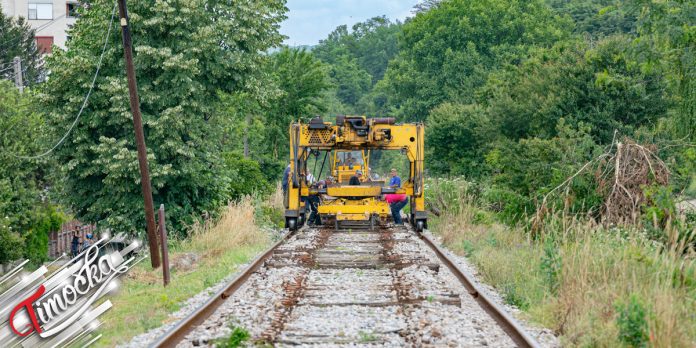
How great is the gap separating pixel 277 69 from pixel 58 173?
20.3 metres

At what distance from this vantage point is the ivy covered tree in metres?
23.4

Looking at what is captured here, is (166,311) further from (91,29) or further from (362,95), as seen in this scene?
(362,95)

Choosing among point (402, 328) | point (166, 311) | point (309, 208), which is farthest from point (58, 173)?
point (402, 328)

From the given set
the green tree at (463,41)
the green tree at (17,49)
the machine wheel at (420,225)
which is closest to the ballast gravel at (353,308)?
the machine wheel at (420,225)

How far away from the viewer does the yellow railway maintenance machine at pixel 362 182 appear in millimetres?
22594

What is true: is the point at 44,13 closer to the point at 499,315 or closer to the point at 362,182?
the point at 362,182

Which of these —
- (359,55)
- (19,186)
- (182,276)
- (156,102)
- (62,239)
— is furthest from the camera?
(359,55)

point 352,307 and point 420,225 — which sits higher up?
point 352,307

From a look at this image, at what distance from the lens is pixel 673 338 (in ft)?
24.3

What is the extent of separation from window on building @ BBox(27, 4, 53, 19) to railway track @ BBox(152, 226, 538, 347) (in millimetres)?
63039

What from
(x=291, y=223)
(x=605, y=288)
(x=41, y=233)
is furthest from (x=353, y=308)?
(x=41, y=233)

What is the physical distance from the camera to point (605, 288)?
9.31m

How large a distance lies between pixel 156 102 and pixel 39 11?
53467mm

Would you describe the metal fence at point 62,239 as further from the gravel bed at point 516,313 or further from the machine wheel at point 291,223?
the gravel bed at point 516,313
